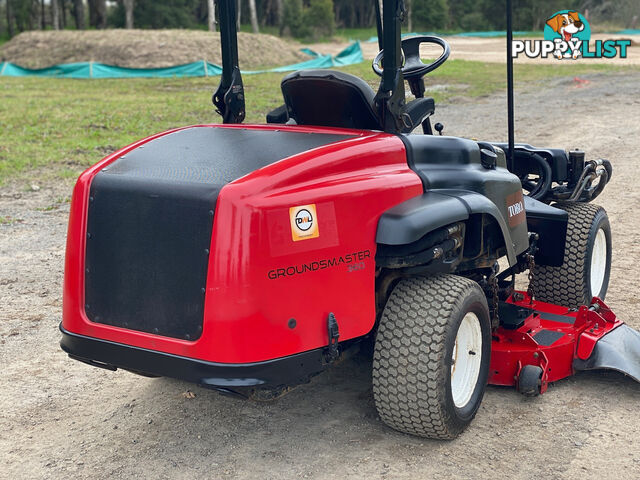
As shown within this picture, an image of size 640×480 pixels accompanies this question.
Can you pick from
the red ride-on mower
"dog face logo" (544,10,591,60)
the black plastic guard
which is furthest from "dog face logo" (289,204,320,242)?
"dog face logo" (544,10,591,60)

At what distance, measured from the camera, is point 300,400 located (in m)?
3.96

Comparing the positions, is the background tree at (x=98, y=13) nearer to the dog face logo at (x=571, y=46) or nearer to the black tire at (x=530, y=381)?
the dog face logo at (x=571, y=46)

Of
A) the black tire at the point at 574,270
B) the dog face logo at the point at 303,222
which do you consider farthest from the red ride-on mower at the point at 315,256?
the black tire at the point at 574,270

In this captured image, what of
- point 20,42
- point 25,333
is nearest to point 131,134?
point 25,333

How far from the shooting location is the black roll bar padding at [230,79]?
3986 millimetres

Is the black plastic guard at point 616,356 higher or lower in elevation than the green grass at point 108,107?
lower

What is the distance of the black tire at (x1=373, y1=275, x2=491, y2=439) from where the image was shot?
10.8ft

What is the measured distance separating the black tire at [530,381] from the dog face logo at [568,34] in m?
21.6

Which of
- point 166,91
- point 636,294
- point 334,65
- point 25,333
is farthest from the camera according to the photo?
point 334,65

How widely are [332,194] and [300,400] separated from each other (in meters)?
1.27

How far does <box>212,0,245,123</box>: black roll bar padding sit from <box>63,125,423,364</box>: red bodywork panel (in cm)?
93

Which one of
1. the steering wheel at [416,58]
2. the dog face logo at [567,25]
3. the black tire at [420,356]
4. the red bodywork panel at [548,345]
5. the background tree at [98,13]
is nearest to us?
the black tire at [420,356]

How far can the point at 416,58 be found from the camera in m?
4.41

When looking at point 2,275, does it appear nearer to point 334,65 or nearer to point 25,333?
point 25,333
